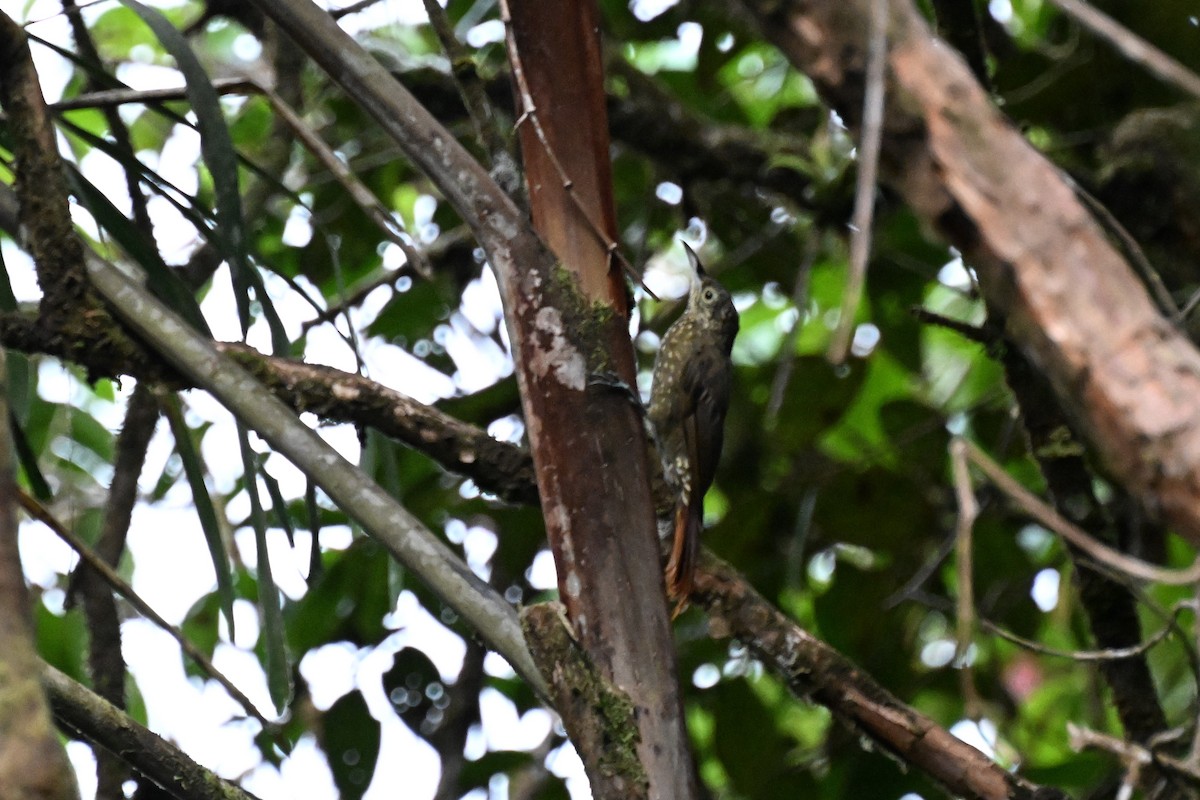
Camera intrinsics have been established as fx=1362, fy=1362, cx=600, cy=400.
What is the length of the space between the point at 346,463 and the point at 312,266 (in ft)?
6.77

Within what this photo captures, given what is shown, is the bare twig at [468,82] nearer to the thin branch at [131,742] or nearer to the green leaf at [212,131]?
the green leaf at [212,131]

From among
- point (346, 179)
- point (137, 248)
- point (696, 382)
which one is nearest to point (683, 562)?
point (346, 179)

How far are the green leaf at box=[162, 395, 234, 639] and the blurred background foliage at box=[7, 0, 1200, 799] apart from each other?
800mm

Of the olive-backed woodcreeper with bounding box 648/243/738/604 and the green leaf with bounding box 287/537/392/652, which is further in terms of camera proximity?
the olive-backed woodcreeper with bounding box 648/243/738/604

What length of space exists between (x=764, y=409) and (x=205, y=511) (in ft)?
5.81

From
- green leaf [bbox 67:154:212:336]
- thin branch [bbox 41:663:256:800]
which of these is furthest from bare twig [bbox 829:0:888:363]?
green leaf [bbox 67:154:212:336]

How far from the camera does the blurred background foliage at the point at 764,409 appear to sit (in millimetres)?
2771

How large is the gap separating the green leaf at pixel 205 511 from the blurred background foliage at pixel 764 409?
0.80m

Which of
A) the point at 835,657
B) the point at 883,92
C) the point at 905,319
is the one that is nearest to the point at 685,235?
the point at 905,319

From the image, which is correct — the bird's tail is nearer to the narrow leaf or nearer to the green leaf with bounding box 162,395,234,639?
the narrow leaf

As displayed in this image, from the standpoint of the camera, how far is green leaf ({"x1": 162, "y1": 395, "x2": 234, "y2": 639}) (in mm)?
1705

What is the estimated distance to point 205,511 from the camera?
1.75 metres

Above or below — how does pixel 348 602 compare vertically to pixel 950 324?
above

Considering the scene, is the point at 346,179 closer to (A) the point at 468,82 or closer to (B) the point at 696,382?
(A) the point at 468,82
